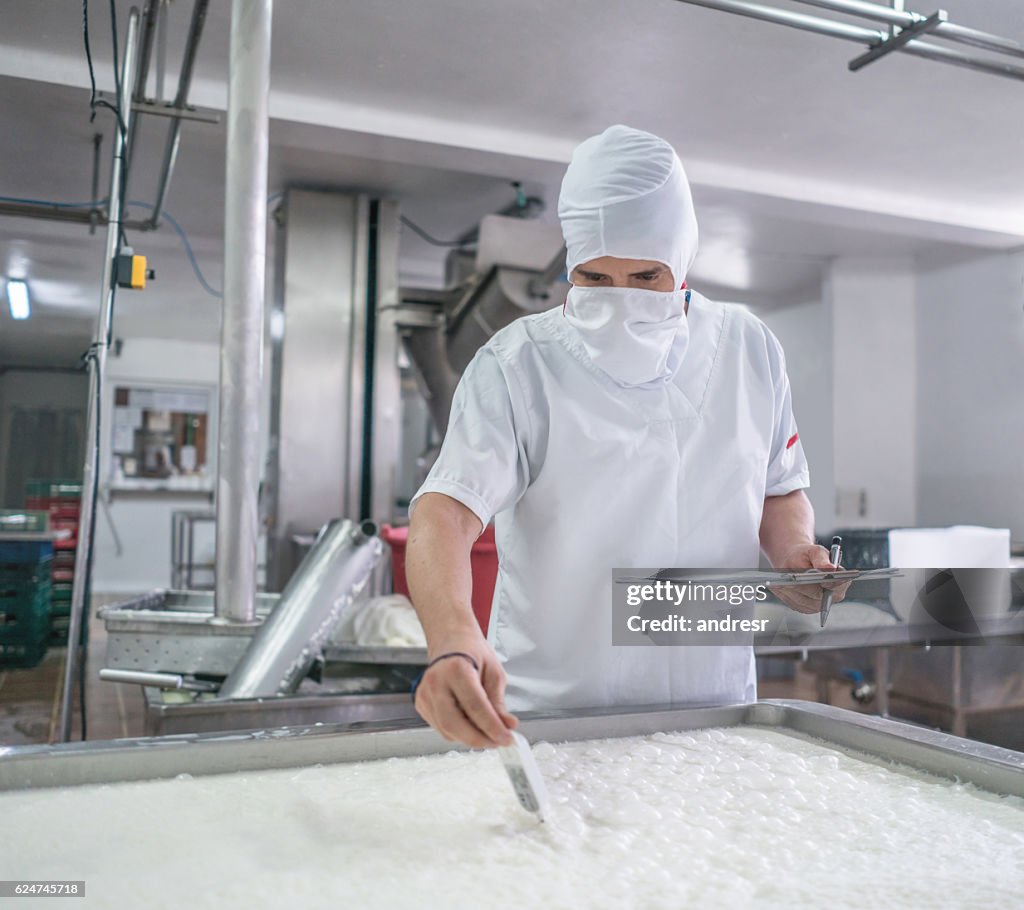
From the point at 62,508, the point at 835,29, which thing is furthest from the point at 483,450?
the point at 62,508

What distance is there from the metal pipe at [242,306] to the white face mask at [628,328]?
0.98 meters

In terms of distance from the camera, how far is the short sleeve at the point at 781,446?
56.5 inches

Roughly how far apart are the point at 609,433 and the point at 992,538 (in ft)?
4.91

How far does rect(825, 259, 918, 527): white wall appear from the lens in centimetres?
586

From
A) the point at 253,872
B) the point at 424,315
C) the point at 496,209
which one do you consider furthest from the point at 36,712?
the point at 253,872

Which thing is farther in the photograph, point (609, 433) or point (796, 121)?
point (796, 121)

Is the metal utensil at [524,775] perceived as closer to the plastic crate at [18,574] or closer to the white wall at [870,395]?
the plastic crate at [18,574]

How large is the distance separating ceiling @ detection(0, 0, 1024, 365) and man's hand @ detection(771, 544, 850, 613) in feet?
6.97

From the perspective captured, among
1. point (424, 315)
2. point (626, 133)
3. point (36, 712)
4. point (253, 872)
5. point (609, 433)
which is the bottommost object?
point (36, 712)

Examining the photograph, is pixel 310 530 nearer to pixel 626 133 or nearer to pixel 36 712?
pixel 36 712

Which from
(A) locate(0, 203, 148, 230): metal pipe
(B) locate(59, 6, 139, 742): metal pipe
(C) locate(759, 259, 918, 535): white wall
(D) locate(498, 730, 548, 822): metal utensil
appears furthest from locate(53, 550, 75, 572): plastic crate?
(D) locate(498, 730, 548, 822): metal utensil

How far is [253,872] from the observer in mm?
766

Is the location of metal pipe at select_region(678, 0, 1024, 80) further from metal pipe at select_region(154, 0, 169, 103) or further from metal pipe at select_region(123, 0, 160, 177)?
metal pipe at select_region(154, 0, 169, 103)

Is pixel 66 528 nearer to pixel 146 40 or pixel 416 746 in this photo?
pixel 146 40
